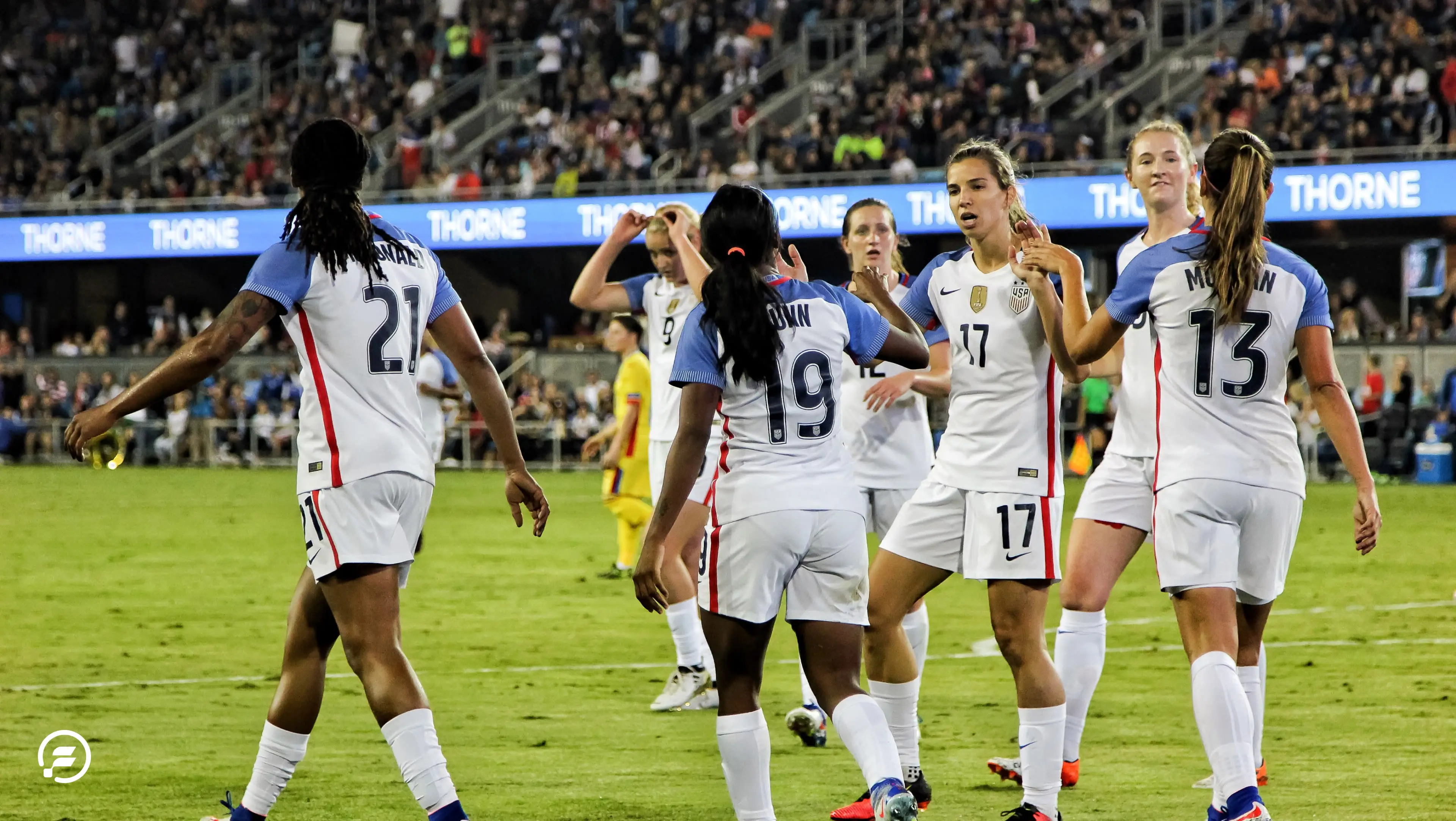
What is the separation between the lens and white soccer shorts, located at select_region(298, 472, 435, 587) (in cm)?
488

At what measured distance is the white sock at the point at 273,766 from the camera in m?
5.13

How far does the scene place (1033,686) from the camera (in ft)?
18.4

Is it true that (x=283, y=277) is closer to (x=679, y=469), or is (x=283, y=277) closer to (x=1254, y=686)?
(x=679, y=469)

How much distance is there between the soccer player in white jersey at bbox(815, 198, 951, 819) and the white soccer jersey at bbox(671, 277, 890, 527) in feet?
5.17

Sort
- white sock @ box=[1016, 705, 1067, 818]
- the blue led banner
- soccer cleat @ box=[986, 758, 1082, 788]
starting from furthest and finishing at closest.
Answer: the blue led banner → soccer cleat @ box=[986, 758, 1082, 788] → white sock @ box=[1016, 705, 1067, 818]

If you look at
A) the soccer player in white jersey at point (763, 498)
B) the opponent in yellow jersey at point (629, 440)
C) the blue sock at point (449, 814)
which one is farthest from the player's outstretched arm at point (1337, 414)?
the opponent in yellow jersey at point (629, 440)

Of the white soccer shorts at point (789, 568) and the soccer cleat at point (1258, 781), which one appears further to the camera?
the soccer cleat at point (1258, 781)

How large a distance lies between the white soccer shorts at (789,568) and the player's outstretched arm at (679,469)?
15 cm

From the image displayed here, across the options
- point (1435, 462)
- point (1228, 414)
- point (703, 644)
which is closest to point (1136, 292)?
point (1228, 414)

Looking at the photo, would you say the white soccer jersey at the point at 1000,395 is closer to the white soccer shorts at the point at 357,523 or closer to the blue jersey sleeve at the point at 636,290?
the white soccer shorts at the point at 357,523

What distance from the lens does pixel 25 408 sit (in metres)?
34.7

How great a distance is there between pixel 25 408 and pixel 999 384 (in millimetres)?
32794

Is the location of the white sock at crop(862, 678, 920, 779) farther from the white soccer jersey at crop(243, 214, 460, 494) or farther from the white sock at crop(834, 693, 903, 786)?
the white soccer jersey at crop(243, 214, 460, 494)

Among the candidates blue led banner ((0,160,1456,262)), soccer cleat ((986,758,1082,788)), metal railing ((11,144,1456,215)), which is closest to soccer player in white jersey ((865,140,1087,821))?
soccer cleat ((986,758,1082,788))
